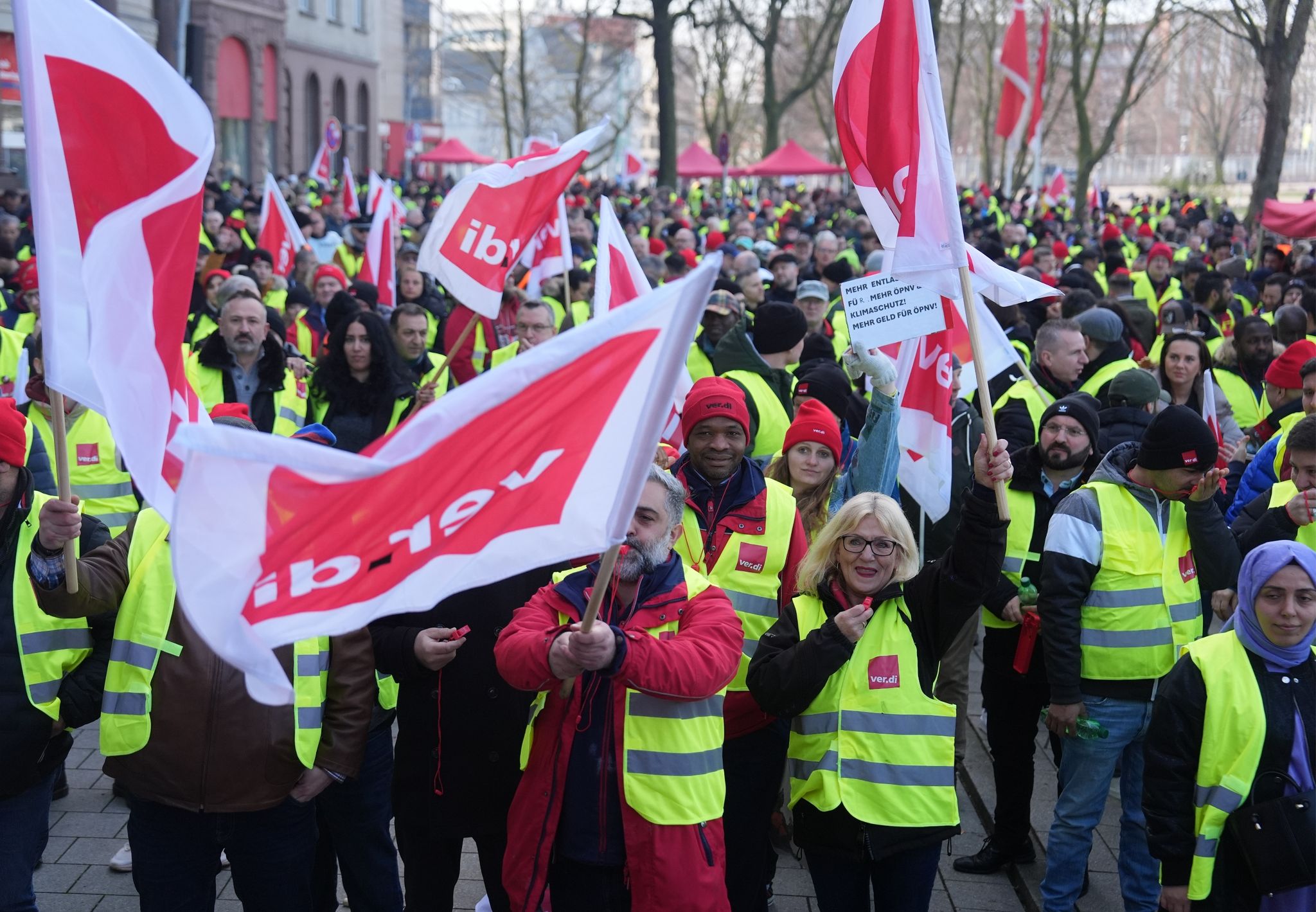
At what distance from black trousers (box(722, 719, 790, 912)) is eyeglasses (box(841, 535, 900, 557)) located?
0.73 m

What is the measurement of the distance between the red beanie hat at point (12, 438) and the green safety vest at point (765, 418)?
3.29 m

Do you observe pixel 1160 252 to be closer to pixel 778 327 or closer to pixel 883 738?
pixel 778 327

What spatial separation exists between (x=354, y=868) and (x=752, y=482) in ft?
5.80

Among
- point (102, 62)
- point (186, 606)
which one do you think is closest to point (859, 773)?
point (186, 606)

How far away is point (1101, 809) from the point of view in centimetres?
473

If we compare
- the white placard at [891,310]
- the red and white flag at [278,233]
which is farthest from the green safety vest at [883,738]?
the red and white flag at [278,233]

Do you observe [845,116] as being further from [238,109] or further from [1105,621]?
[238,109]

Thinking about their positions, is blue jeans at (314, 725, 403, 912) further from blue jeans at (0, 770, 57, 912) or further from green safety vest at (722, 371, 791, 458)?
green safety vest at (722, 371, 791, 458)

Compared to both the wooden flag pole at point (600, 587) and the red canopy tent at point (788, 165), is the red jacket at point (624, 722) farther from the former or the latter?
the red canopy tent at point (788, 165)

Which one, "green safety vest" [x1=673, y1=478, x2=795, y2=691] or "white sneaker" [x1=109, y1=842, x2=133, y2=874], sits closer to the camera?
"green safety vest" [x1=673, y1=478, x2=795, y2=691]

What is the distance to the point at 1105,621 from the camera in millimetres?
4641

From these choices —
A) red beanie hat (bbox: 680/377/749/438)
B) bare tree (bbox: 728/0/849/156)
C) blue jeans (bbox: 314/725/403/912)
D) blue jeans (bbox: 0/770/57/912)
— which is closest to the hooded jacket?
red beanie hat (bbox: 680/377/749/438)

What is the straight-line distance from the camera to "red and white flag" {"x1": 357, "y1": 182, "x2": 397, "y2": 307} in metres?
10.8

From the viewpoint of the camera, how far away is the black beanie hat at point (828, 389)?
655 centimetres
